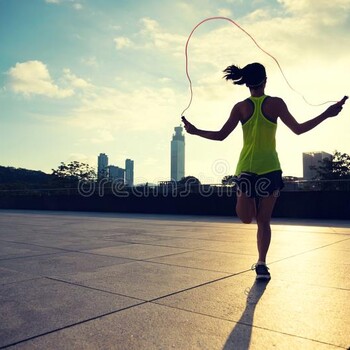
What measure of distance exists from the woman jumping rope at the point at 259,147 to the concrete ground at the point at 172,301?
22.6 inches

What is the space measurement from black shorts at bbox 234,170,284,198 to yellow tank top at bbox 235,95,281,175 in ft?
0.14

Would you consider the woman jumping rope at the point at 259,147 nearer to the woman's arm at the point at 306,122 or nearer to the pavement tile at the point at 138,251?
the woman's arm at the point at 306,122

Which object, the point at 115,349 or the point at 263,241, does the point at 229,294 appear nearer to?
the point at 263,241

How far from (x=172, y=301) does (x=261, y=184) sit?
1463mm

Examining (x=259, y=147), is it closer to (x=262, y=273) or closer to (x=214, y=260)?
(x=262, y=273)

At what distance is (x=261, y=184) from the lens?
356cm

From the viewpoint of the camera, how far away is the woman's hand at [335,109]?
3.27 m

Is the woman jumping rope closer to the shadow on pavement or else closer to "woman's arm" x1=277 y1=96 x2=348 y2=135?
"woman's arm" x1=277 y1=96 x2=348 y2=135

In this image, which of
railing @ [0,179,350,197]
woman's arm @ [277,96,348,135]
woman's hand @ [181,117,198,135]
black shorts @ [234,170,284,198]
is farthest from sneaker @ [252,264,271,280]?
railing @ [0,179,350,197]

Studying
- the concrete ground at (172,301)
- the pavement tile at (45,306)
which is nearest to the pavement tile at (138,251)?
the concrete ground at (172,301)

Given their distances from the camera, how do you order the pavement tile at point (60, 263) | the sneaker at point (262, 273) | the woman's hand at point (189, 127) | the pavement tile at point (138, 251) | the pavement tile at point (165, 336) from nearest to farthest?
the pavement tile at point (165, 336) < the sneaker at point (262, 273) < the woman's hand at point (189, 127) < the pavement tile at point (60, 263) < the pavement tile at point (138, 251)

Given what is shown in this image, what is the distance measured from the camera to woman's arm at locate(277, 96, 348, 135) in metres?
3.29

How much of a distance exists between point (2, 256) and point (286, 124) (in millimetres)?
3895

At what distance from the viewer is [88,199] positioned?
2231 cm
